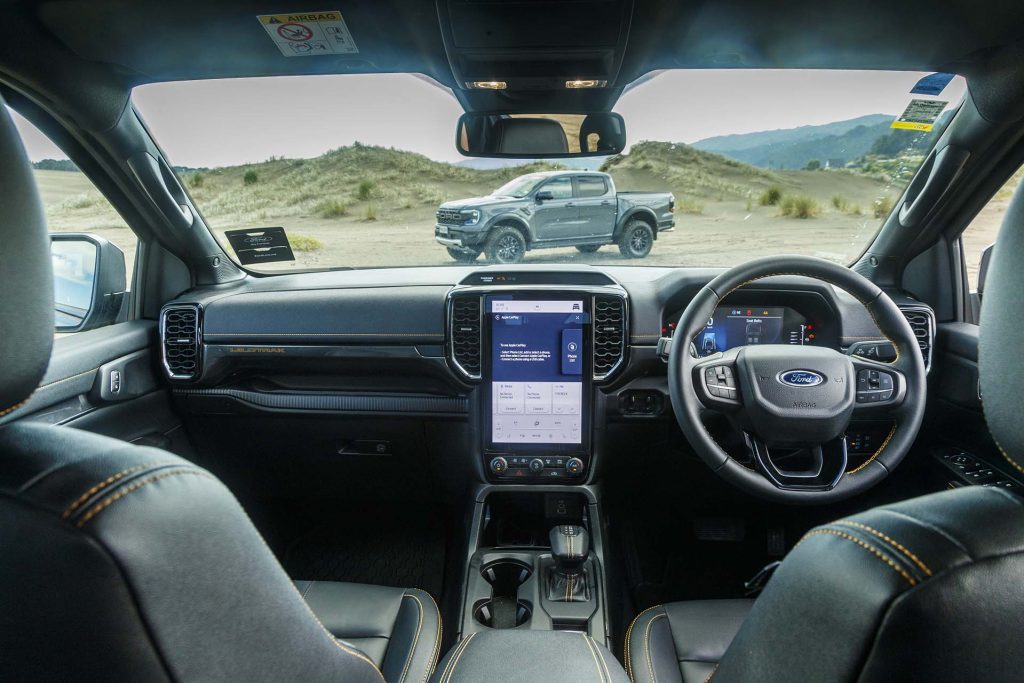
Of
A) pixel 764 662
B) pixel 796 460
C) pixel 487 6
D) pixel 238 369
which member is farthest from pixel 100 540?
pixel 238 369

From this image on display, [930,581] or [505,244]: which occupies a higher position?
[505,244]

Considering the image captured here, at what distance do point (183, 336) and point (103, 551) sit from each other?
257cm

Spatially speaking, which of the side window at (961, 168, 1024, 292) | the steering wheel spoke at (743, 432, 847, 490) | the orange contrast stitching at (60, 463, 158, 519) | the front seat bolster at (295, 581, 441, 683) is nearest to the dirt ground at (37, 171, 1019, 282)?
the side window at (961, 168, 1024, 292)

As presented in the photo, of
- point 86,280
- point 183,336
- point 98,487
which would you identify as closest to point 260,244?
point 183,336

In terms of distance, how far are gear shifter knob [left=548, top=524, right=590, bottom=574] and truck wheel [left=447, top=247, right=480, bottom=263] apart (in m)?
1.43

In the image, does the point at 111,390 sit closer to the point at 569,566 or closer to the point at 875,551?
the point at 569,566

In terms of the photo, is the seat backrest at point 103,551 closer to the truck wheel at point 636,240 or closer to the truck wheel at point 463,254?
the truck wheel at point 463,254

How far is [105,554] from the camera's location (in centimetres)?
78

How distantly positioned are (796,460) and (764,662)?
1683 mm

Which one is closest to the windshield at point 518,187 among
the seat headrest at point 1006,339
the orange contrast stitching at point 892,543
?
the seat headrest at point 1006,339

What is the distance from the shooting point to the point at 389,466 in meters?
3.29

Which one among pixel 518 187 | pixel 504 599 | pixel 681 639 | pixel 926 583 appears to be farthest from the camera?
pixel 518 187

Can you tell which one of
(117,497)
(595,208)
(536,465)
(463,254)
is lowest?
(536,465)

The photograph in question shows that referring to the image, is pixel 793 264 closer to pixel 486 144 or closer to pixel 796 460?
pixel 796 460
